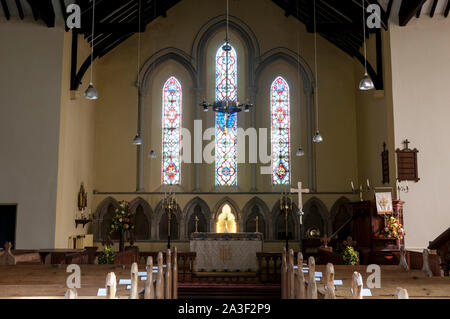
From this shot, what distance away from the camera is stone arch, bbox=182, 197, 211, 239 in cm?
1379

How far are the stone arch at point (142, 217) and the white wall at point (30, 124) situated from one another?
139 inches

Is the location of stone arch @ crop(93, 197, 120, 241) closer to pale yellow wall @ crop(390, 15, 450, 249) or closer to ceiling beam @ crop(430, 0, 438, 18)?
pale yellow wall @ crop(390, 15, 450, 249)

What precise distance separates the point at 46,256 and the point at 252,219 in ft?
21.0

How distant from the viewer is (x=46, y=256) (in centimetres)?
890

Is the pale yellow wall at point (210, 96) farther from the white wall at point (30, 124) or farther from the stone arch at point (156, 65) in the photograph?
the white wall at point (30, 124)

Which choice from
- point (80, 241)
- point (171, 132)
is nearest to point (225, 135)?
point (171, 132)

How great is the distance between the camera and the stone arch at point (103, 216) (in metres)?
13.8

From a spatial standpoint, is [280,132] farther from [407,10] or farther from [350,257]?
[350,257]

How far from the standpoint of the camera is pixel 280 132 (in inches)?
566

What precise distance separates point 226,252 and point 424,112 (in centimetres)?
516

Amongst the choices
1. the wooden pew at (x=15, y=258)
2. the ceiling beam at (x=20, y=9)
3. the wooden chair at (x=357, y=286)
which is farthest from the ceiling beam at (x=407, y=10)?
the wooden pew at (x=15, y=258)
